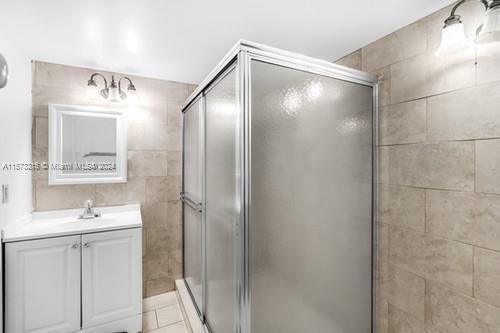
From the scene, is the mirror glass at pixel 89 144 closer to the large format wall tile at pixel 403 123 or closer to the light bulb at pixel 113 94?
the light bulb at pixel 113 94

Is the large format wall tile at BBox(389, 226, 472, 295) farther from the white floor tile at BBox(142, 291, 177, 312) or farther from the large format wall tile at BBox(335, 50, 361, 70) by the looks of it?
the white floor tile at BBox(142, 291, 177, 312)

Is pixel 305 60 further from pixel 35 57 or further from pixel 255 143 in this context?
pixel 35 57

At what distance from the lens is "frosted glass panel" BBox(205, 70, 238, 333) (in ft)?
3.98

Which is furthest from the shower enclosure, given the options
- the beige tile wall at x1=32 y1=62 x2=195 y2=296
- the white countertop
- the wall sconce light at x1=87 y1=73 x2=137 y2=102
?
the wall sconce light at x1=87 y1=73 x2=137 y2=102

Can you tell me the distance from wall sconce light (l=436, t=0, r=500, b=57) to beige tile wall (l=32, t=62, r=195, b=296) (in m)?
2.12

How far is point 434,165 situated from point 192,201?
173 cm

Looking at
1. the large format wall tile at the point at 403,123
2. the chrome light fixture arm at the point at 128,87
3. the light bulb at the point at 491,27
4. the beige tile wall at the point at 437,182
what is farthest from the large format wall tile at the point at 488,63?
the chrome light fixture arm at the point at 128,87

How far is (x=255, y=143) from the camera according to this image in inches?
42.4

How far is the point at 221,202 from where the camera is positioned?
4.47ft

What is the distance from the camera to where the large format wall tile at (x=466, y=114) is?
1.03 meters

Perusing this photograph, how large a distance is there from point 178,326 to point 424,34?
9.13ft

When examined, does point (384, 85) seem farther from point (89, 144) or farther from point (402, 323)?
point (89, 144)

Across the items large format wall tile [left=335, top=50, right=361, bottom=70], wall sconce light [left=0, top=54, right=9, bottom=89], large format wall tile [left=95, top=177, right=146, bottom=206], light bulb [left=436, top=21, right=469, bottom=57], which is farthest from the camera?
large format wall tile [left=95, top=177, right=146, bottom=206]

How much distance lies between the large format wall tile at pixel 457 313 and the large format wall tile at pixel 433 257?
0.17 feet
